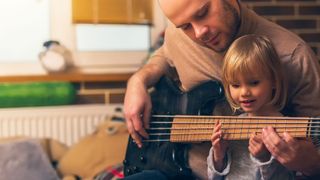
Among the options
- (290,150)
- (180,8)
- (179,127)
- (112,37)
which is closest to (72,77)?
(112,37)

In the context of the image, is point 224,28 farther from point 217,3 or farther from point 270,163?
point 270,163

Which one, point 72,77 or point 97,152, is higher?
point 72,77

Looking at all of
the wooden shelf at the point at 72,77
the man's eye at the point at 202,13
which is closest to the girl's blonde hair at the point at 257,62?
the man's eye at the point at 202,13

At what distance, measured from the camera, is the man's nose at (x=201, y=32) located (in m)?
1.26

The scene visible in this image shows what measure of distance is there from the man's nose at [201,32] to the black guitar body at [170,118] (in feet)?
0.56

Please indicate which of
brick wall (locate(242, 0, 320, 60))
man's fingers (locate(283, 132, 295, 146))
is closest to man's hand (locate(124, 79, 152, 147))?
man's fingers (locate(283, 132, 295, 146))

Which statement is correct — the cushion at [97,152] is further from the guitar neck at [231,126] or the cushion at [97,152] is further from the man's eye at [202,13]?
the man's eye at [202,13]

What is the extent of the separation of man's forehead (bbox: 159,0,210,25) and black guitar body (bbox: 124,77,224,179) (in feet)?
0.74

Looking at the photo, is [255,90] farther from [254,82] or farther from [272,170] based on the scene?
[272,170]

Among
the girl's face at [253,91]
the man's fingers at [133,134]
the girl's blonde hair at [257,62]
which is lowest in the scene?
the man's fingers at [133,134]

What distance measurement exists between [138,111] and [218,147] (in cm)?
33

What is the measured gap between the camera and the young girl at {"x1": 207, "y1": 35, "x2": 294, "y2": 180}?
1201 millimetres

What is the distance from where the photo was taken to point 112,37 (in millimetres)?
2545

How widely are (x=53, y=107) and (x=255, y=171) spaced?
1387mm
